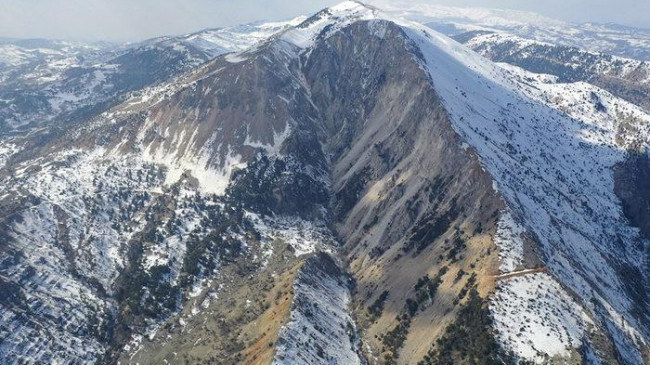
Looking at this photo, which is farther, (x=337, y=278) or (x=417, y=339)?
(x=337, y=278)

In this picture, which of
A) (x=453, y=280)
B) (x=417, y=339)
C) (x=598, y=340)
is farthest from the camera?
(x=453, y=280)

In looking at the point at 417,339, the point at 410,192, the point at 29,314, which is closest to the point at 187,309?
the point at 29,314

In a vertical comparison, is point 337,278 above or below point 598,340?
below

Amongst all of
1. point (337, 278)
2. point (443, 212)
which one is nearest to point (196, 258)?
point (337, 278)

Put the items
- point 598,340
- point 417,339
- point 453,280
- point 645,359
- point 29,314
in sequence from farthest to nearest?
point 29,314 < point 453,280 < point 417,339 < point 645,359 < point 598,340

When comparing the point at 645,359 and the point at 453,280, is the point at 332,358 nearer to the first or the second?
the point at 453,280

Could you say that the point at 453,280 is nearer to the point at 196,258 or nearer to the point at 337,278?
the point at 337,278

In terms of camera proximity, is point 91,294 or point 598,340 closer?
point 598,340

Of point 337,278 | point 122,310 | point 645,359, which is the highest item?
point 645,359

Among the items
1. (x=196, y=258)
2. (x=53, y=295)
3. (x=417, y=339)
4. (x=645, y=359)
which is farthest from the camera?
(x=196, y=258)
